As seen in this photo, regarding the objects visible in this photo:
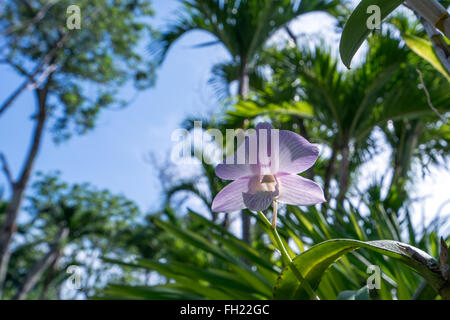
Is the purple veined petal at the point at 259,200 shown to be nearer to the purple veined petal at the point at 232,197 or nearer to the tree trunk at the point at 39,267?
the purple veined petal at the point at 232,197

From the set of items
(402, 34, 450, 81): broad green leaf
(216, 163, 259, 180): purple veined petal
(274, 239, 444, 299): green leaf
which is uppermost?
(402, 34, 450, 81): broad green leaf

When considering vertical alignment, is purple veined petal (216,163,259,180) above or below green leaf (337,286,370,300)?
above

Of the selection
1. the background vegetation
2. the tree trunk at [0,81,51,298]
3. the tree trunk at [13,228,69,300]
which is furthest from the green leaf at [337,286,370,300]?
the tree trunk at [0,81,51,298]

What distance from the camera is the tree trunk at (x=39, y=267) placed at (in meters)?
5.36

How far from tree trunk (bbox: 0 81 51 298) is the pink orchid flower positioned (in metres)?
4.96

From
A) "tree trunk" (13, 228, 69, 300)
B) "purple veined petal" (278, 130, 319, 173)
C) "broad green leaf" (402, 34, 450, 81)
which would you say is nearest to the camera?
"purple veined petal" (278, 130, 319, 173)

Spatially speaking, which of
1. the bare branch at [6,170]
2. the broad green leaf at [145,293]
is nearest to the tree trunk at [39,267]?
the bare branch at [6,170]

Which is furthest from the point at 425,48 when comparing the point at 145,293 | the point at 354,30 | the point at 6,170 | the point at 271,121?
the point at 6,170

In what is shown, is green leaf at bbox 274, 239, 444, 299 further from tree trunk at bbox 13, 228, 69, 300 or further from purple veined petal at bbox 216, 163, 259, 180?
tree trunk at bbox 13, 228, 69, 300

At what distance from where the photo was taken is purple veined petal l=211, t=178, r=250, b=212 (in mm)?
260

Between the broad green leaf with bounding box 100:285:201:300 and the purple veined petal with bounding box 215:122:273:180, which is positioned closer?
the purple veined petal with bounding box 215:122:273:180

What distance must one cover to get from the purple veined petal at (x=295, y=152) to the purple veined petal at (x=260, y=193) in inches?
0.6

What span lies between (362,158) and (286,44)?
109cm
